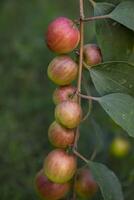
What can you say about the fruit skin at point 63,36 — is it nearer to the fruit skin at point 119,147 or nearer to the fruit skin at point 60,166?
the fruit skin at point 60,166

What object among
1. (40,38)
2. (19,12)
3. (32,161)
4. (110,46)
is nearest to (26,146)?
(32,161)

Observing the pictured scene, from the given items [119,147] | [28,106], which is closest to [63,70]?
[119,147]

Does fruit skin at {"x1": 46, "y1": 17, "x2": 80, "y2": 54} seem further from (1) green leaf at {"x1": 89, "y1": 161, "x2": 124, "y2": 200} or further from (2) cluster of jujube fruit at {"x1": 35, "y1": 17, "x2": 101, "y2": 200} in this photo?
(1) green leaf at {"x1": 89, "y1": 161, "x2": 124, "y2": 200}

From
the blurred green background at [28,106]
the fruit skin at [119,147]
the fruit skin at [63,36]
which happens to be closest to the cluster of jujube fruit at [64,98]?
the fruit skin at [63,36]

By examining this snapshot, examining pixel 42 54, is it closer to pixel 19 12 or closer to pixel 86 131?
pixel 19 12

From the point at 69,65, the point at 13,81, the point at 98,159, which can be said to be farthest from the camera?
the point at 13,81

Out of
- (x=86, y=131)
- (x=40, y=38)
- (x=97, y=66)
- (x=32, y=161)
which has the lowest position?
(x=32, y=161)
